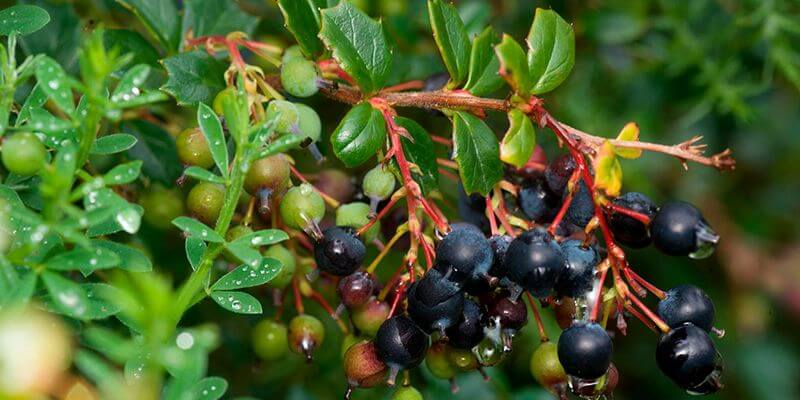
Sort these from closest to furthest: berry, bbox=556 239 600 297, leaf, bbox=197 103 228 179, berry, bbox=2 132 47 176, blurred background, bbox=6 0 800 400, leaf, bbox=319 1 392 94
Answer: berry, bbox=2 132 47 176 → leaf, bbox=197 103 228 179 → berry, bbox=556 239 600 297 → leaf, bbox=319 1 392 94 → blurred background, bbox=6 0 800 400

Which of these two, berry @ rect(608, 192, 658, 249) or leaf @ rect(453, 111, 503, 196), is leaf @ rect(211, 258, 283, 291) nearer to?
leaf @ rect(453, 111, 503, 196)

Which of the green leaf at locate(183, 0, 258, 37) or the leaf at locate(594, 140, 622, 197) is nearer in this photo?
the leaf at locate(594, 140, 622, 197)

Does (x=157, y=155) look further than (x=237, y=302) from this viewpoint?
Yes

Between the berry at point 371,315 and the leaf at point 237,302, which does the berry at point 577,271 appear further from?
the leaf at point 237,302

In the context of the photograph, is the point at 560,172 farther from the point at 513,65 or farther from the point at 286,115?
the point at 286,115

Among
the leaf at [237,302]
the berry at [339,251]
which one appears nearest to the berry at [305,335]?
the berry at [339,251]

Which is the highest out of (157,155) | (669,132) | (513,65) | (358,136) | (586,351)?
(513,65)

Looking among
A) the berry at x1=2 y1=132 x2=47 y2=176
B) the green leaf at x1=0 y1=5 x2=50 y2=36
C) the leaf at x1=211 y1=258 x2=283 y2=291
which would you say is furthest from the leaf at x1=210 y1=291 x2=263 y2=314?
the green leaf at x1=0 y1=5 x2=50 y2=36

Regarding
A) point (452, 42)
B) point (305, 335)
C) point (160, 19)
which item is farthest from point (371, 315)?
point (160, 19)

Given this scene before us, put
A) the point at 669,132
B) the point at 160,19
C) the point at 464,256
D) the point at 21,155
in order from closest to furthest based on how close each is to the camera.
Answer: the point at 21,155, the point at 464,256, the point at 160,19, the point at 669,132
